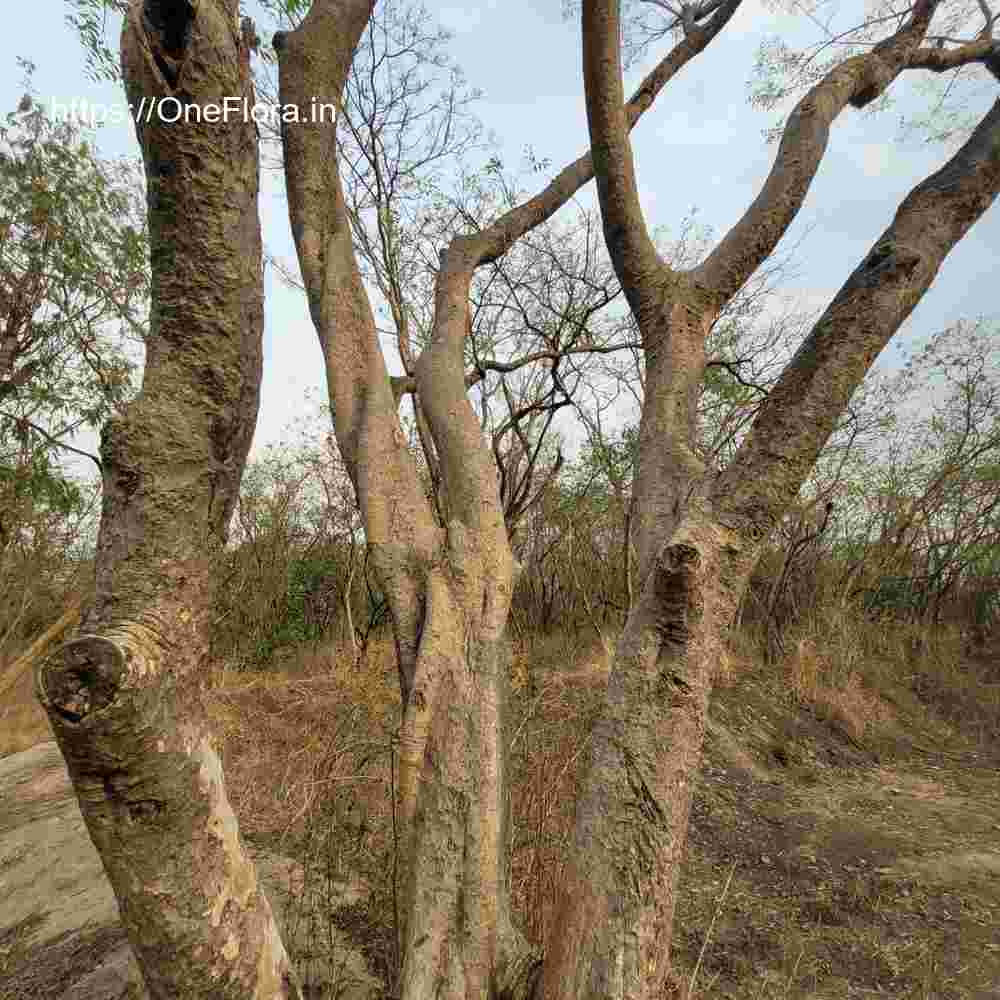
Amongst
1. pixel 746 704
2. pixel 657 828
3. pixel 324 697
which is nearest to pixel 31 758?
pixel 324 697

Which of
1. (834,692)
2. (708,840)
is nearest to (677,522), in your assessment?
(708,840)

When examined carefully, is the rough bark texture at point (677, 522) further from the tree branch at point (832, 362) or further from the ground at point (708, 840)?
the ground at point (708, 840)

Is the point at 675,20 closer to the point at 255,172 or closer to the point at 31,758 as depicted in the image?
the point at 255,172

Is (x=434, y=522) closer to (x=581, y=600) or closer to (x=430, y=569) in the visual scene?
(x=430, y=569)

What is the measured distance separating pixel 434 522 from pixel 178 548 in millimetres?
791

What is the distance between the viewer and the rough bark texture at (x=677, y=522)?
39.1 inches

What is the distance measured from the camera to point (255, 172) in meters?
0.87

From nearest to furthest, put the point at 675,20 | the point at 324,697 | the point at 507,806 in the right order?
the point at 507,806 < the point at 675,20 < the point at 324,697

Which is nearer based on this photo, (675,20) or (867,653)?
(675,20)

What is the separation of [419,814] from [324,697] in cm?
380

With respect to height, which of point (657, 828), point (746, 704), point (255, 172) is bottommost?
point (746, 704)

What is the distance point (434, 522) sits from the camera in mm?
1529

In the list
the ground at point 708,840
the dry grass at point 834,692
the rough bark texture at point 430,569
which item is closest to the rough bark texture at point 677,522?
the rough bark texture at point 430,569

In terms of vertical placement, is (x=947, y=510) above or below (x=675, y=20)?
below
